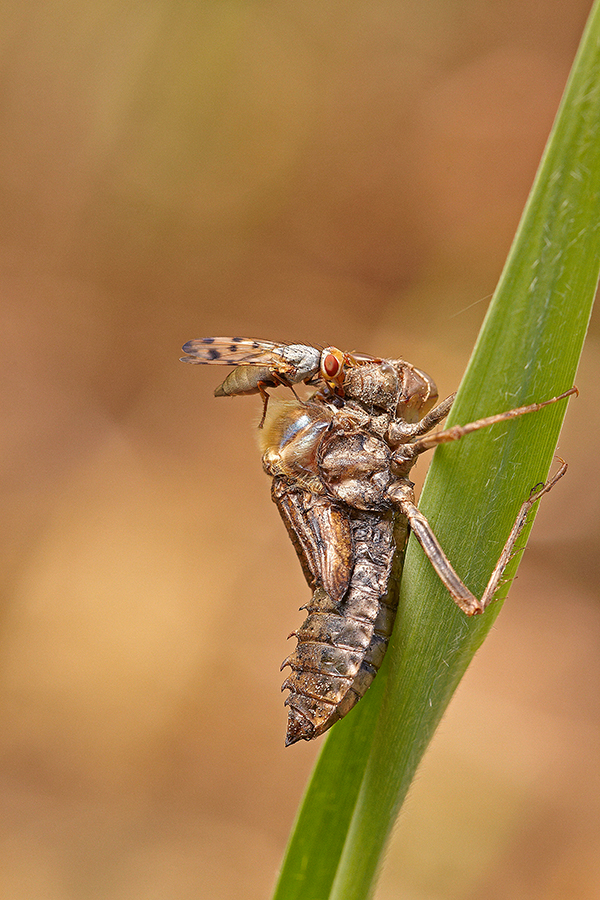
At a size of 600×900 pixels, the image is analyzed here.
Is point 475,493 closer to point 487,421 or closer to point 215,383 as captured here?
point 487,421

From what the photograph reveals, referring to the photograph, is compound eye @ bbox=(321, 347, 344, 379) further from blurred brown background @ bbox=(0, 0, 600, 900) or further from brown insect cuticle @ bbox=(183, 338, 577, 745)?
blurred brown background @ bbox=(0, 0, 600, 900)

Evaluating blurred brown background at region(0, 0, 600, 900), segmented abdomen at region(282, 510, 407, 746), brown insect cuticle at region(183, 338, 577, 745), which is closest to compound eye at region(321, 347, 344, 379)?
brown insect cuticle at region(183, 338, 577, 745)

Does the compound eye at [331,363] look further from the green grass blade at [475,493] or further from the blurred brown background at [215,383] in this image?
the blurred brown background at [215,383]

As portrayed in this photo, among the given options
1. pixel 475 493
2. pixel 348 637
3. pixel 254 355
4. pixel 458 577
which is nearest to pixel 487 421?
pixel 475 493

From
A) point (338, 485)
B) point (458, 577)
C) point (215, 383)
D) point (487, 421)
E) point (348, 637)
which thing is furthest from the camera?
point (215, 383)

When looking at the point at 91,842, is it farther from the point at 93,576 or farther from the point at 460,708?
the point at 460,708

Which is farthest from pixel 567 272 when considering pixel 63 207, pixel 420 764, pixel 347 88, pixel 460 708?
pixel 63 207
